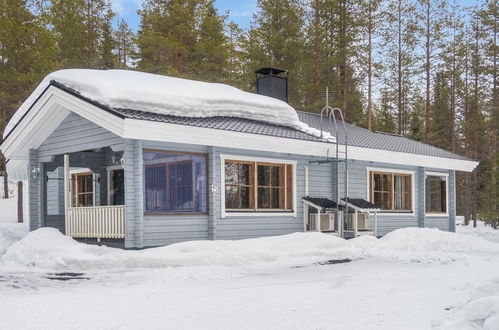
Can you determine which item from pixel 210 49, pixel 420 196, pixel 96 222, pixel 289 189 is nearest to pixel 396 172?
pixel 420 196

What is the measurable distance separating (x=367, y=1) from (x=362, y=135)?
43.8 feet

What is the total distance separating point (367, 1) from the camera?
94.5 ft

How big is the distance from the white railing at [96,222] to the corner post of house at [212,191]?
2146 millimetres

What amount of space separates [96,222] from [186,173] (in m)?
2.49

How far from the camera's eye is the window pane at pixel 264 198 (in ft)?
45.4

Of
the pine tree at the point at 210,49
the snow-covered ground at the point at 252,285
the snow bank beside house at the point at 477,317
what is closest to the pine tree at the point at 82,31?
the pine tree at the point at 210,49

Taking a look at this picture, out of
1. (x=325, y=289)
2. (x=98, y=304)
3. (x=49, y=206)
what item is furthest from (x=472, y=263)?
(x=49, y=206)

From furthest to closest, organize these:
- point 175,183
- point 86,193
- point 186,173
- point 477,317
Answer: point 86,193 < point 175,183 < point 186,173 < point 477,317

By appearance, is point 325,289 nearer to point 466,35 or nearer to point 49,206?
point 49,206

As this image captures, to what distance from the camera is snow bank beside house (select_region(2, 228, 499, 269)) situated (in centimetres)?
1001

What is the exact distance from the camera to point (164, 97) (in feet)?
40.9

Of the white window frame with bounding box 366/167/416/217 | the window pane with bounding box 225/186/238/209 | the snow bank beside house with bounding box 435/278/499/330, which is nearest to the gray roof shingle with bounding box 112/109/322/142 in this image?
the window pane with bounding box 225/186/238/209

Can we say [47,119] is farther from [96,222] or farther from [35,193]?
[96,222]

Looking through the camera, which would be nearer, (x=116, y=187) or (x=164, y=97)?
(x=164, y=97)
